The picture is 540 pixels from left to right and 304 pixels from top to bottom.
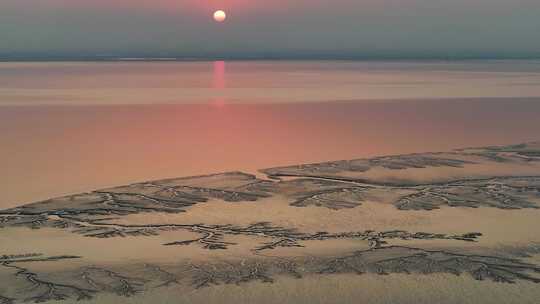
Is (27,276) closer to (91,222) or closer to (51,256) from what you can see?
(51,256)

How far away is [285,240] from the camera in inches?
220

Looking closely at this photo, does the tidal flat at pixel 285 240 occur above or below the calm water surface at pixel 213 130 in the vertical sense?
below

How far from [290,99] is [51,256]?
47.5 ft

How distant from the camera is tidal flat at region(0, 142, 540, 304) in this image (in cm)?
456

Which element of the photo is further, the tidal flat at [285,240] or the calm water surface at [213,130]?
the calm water surface at [213,130]

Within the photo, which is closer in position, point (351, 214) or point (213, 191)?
point (351, 214)

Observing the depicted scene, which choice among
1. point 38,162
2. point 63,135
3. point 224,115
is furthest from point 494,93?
point 38,162

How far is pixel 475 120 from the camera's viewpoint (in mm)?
13930

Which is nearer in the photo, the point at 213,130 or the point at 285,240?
the point at 285,240

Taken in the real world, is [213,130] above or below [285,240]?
above

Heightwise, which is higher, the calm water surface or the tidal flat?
the calm water surface

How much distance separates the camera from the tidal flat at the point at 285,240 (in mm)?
4559

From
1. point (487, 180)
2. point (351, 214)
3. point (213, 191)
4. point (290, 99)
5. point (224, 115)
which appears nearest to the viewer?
point (351, 214)

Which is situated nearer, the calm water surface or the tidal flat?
the tidal flat
